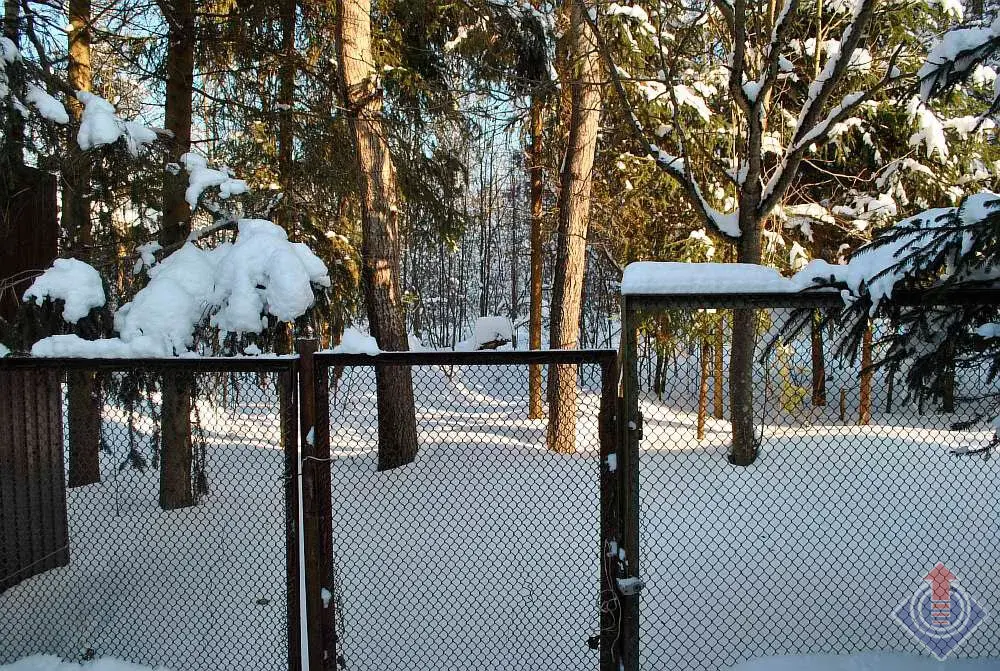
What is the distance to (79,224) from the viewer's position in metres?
5.90

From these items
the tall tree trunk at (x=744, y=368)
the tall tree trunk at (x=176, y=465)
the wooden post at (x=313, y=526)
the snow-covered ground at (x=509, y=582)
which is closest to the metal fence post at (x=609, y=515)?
the snow-covered ground at (x=509, y=582)

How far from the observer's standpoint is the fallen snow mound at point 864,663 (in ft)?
10.3

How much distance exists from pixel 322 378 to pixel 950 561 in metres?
3.94

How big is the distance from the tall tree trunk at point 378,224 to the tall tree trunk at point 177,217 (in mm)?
1580

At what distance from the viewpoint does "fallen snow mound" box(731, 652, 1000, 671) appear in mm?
3152

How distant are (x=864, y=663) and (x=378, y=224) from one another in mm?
6367

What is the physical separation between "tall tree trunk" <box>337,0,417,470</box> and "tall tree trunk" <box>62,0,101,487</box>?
2.51 metres

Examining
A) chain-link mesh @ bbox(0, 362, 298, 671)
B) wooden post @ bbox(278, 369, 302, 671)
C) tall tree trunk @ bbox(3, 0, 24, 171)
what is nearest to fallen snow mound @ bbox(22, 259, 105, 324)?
chain-link mesh @ bbox(0, 362, 298, 671)

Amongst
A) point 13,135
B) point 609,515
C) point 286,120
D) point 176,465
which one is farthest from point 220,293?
point 609,515

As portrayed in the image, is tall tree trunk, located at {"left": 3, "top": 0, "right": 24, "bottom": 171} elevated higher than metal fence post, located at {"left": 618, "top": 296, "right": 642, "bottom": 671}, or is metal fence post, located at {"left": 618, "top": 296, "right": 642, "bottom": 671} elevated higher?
tall tree trunk, located at {"left": 3, "top": 0, "right": 24, "bottom": 171}

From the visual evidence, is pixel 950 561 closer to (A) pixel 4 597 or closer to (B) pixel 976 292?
(B) pixel 976 292

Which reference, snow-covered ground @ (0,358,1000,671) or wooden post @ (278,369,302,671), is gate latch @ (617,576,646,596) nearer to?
snow-covered ground @ (0,358,1000,671)

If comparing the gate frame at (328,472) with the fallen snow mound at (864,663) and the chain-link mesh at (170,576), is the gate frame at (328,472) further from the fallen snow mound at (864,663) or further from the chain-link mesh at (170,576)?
the fallen snow mound at (864,663)

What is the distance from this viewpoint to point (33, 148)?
197 inches
